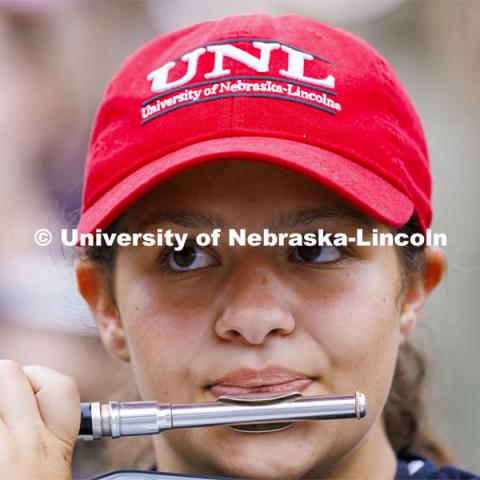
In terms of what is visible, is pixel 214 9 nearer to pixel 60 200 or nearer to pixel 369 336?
pixel 60 200

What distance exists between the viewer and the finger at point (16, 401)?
32.7 inches

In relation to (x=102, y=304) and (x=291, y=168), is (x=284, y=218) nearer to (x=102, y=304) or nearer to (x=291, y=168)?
(x=291, y=168)

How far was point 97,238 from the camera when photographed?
42.8 inches

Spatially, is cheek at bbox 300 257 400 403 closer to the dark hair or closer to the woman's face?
the woman's face

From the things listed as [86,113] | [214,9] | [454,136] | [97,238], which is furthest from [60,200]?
[454,136]

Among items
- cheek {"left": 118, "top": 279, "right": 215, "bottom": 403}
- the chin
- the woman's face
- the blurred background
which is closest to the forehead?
the woman's face

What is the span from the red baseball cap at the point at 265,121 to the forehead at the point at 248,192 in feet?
0.13

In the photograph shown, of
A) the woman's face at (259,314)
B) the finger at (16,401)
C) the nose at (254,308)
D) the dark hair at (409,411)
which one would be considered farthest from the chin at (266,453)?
the dark hair at (409,411)

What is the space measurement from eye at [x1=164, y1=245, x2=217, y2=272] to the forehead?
0.15ft

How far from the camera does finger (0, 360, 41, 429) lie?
32.7 inches

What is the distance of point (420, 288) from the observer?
1154mm

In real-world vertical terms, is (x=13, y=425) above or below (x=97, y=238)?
below

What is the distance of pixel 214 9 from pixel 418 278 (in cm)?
182

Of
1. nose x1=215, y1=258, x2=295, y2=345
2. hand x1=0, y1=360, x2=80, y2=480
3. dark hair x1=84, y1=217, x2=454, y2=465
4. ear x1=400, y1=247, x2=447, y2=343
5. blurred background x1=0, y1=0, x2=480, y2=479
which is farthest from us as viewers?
blurred background x1=0, y1=0, x2=480, y2=479
